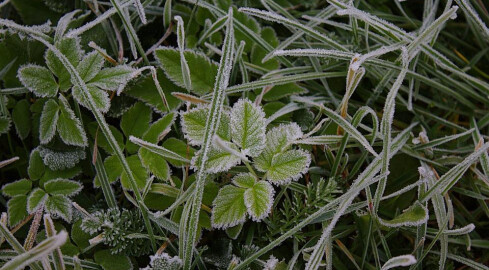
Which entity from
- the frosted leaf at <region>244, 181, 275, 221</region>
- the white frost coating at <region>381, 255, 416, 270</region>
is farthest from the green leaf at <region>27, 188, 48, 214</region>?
the white frost coating at <region>381, 255, 416, 270</region>

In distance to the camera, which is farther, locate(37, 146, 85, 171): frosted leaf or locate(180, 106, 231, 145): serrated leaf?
locate(37, 146, 85, 171): frosted leaf

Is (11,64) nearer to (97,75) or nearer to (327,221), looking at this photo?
(97,75)

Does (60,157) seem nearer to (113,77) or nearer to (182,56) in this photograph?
(113,77)

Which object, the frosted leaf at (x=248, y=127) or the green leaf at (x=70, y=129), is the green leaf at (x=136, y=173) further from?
the frosted leaf at (x=248, y=127)

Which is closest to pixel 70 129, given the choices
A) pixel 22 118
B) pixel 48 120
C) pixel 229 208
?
pixel 48 120

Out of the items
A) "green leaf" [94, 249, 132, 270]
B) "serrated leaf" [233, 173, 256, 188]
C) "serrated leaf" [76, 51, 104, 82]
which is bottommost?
"green leaf" [94, 249, 132, 270]

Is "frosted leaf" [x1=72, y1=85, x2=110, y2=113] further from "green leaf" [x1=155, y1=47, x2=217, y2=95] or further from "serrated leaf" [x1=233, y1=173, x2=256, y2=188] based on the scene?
"serrated leaf" [x1=233, y1=173, x2=256, y2=188]
